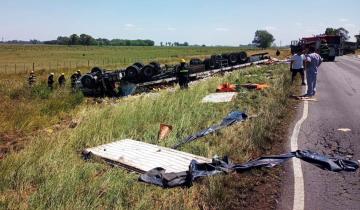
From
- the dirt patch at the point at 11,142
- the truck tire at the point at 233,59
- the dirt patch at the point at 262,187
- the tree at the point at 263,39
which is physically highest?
the tree at the point at 263,39

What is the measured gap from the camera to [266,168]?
23.3ft

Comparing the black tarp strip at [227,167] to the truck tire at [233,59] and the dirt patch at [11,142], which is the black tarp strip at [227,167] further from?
the truck tire at [233,59]

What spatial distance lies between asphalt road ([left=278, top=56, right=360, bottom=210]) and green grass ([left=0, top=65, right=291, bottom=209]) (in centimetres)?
72

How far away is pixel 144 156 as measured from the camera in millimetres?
7648

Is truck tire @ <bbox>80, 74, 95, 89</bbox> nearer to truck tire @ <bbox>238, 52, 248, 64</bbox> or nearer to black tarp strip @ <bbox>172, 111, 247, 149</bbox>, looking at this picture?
black tarp strip @ <bbox>172, 111, 247, 149</bbox>

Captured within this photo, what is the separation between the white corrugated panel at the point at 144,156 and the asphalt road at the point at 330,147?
1.61 metres

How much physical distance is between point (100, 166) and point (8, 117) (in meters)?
7.86

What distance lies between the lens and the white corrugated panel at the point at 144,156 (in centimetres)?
707

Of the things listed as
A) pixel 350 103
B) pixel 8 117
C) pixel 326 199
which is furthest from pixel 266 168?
pixel 8 117

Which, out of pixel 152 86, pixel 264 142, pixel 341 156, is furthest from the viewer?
pixel 152 86

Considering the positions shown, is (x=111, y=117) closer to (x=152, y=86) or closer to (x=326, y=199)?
(x=326, y=199)

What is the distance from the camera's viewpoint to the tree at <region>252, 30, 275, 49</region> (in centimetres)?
17812

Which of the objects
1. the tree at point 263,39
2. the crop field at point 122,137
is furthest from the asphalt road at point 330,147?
the tree at point 263,39

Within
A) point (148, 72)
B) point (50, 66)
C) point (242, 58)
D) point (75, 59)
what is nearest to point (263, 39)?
point (75, 59)
